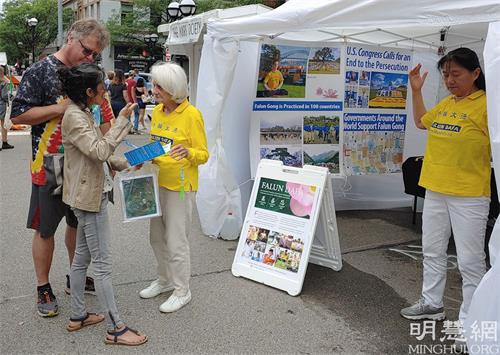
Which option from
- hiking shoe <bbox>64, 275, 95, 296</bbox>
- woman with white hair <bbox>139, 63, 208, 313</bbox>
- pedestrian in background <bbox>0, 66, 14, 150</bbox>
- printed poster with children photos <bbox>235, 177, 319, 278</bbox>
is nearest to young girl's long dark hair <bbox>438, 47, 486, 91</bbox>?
printed poster with children photos <bbox>235, 177, 319, 278</bbox>

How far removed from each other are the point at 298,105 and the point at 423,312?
8.99 feet

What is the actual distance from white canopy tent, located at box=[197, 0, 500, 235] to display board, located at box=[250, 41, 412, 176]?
0.16 meters

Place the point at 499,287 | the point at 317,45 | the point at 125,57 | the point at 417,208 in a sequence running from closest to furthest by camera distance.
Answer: the point at 499,287 < the point at 317,45 < the point at 417,208 < the point at 125,57

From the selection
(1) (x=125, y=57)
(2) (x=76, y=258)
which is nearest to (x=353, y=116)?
(2) (x=76, y=258)

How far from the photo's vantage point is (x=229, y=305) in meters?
3.46

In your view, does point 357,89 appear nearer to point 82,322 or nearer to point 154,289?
point 154,289

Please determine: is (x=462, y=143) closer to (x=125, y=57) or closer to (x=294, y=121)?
(x=294, y=121)

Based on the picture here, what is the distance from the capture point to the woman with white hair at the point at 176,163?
308 centimetres

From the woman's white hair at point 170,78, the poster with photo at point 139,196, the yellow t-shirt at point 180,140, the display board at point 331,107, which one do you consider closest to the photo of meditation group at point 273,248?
the yellow t-shirt at point 180,140

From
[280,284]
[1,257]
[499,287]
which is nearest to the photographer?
[499,287]

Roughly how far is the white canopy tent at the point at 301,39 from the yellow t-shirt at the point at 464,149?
20.0 inches

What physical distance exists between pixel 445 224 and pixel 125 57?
41.9 m

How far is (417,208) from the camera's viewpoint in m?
6.34

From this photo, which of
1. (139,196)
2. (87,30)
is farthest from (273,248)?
(87,30)
